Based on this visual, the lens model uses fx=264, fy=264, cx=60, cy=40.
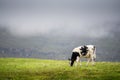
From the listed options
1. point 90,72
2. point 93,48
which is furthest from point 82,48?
point 90,72

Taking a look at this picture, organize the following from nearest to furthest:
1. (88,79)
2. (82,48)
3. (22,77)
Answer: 1. (88,79)
2. (22,77)
3. (82,48)

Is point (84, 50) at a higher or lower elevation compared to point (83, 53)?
higher

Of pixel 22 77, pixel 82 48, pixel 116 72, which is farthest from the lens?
pixel 82 48

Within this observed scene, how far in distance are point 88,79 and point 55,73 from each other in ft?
20.3

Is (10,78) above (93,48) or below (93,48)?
below

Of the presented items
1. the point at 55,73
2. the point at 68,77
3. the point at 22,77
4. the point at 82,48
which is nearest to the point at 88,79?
the point at 68,77

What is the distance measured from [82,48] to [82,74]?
14382 mm

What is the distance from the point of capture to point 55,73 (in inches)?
1547

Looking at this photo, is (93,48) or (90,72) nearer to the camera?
(90,72)

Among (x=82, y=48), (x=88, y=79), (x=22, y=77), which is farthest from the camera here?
(x=82, y=48)

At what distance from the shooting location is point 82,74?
126 feet

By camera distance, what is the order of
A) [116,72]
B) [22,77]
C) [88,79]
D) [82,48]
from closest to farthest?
1. [88,79]
2. [22,77]
3. [116,72]
4. [82,48]

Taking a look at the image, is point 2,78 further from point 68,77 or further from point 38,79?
point 68,77

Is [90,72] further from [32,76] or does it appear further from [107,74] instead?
[32,76]
